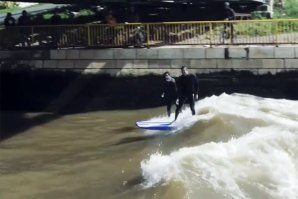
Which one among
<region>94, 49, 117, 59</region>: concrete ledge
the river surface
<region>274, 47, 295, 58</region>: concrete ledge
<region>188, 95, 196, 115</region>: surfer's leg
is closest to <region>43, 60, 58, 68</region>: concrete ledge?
<region>94, 49, 117, 59</region>: concrete ledge

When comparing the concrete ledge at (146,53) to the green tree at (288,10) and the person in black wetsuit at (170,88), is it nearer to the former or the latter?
the person in black wetsuit at (170,88)

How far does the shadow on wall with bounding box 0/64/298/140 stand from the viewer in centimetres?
1941

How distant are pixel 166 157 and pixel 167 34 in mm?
8222

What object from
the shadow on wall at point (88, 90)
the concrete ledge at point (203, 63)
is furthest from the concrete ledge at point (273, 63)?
the concrete ledge at point (203, 63)

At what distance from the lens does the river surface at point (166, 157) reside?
37.0ft

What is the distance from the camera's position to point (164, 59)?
19.9m

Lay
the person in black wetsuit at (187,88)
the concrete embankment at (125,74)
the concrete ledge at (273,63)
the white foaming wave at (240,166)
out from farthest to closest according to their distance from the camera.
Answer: the concrete embankment at (125,74)
the concrete ledge at (273,63)
the person in black wetsuit at (187,88)
the white foaming wave at (240,166)

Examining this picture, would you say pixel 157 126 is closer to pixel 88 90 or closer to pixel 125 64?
pixel 125 64

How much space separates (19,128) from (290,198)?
32.5 ft

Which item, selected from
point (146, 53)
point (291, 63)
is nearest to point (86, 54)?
point (146, 53)

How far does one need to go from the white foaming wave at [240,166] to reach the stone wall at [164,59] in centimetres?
439

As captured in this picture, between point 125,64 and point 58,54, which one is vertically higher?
point 58,54

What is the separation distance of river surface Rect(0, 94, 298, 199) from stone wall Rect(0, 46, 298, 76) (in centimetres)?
157

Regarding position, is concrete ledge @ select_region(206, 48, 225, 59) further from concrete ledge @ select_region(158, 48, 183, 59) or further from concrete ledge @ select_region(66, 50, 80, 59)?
concrete ledge @ select_region(66, 50, 80, 59)
